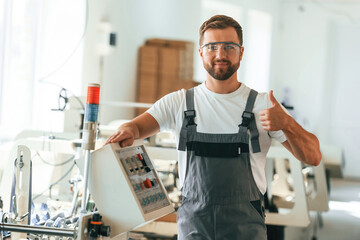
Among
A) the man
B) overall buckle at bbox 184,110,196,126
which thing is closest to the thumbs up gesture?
the man

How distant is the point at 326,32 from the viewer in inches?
368

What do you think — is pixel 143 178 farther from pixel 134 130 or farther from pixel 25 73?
pixel 25 73

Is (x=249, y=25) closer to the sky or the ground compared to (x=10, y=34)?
closer to the sky

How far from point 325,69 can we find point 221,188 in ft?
26.4

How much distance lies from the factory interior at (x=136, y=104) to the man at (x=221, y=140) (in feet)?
0.32

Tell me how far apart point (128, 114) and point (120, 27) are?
1.12 metres

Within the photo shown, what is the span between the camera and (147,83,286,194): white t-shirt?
1.72 metres

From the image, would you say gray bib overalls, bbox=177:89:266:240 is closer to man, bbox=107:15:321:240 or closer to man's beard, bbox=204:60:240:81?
man, bbox=107:15:321:240

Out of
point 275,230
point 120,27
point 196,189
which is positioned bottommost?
point 275,230

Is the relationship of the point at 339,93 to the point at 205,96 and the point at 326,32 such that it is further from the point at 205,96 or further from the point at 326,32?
the point at 205,96

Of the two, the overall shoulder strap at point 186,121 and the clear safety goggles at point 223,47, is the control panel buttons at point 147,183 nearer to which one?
the overall shoulder strap at point 186,121

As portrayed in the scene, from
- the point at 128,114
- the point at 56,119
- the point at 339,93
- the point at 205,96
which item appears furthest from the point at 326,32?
the point at 205,96

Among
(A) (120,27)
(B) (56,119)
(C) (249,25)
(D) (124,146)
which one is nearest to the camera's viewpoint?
(D) (124,146)

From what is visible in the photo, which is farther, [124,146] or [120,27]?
[120,27]
